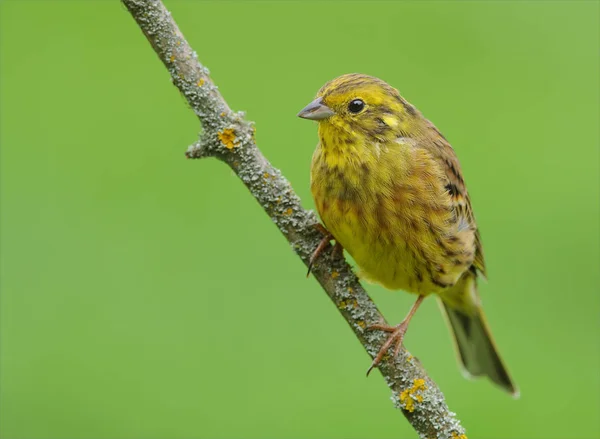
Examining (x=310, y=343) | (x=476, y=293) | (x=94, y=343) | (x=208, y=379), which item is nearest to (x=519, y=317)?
(x=476, y=293)

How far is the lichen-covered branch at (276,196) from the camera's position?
13.3 ft

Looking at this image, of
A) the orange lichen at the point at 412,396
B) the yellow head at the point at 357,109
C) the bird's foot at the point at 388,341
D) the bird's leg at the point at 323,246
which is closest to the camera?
the orange lichen at the point at 412,396

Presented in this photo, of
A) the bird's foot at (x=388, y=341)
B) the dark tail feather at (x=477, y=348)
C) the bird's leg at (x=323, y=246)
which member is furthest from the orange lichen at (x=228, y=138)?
the dark tail feather at (x=477, y=348)

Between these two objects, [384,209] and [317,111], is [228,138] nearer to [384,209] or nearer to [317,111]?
[317,111]

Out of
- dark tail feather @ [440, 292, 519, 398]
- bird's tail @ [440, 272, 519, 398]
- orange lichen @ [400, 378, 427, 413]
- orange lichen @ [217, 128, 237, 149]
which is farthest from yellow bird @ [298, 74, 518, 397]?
dark tail feather @ [440, 292, 519, 398]

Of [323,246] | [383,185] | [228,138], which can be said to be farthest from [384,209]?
[228,138]

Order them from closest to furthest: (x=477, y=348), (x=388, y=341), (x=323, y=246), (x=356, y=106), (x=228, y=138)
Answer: (x=228, y=138) < (x=388, y=341) < (x=323, y=246) < (x=356, y=106) < (x=477, y=348)

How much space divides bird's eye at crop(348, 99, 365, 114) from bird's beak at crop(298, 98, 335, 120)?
0.09m

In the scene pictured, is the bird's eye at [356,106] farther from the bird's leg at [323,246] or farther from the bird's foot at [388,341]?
the bird's foot at [388,341]

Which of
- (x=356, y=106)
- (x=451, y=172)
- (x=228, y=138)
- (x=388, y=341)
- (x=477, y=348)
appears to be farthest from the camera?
(x=477, y=348)

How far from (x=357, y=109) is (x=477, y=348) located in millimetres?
1907

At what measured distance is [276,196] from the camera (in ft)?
14.1

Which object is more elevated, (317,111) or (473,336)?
(473,336)

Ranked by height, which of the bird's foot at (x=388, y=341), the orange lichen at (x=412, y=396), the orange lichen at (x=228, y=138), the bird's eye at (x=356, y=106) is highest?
the bird's eye at (x=356, y=106)
